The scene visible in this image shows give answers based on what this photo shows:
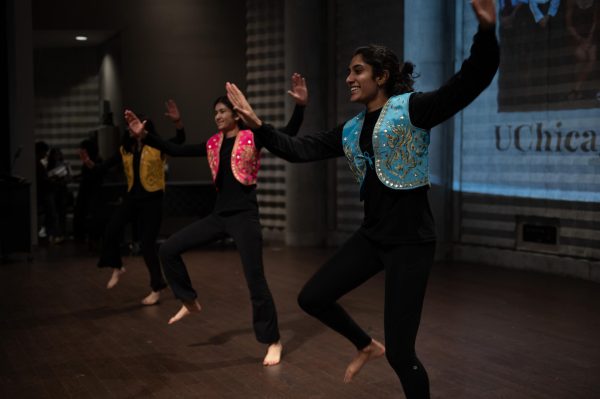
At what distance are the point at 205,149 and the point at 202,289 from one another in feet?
9.15

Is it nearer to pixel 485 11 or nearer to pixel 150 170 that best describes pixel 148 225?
pixel 150 170

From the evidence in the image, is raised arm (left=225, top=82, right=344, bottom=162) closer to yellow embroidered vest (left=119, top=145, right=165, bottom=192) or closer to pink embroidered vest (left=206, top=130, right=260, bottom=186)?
pink embroidered vest (left=206, top=130, right=260, bottom=186)

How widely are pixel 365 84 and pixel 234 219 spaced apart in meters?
1.93

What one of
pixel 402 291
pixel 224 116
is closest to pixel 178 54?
pixel 224 116

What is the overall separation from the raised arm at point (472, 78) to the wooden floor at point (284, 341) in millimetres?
1794

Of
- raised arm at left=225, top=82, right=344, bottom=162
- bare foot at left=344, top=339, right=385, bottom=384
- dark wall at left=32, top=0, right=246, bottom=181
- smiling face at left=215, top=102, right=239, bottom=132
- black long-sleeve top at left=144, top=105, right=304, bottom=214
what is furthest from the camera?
dark wall at left=32, top=0, right=246, bottom=181

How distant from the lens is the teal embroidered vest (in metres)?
3.20

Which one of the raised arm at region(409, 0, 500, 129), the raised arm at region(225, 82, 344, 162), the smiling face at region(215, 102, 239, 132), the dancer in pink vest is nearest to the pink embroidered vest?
the dancer in pink vest

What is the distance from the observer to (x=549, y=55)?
852 centimetres

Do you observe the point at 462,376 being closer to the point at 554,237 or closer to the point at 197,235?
the point at 197,235

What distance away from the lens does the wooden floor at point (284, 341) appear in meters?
4.37

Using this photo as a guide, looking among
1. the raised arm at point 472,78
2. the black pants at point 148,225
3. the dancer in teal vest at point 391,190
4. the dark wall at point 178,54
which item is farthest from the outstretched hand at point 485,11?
the dark wall at point 178,54

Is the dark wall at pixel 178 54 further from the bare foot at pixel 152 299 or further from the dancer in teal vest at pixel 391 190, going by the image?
the dancer in teal vest at pixel 391 190

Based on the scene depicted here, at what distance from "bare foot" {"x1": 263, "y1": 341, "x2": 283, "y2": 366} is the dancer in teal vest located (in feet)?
4.87
